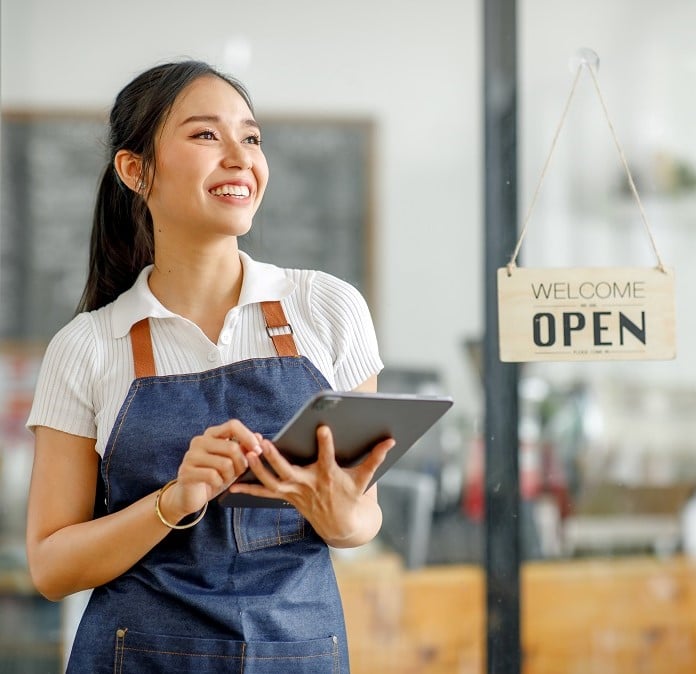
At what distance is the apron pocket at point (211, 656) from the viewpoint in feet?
4.04

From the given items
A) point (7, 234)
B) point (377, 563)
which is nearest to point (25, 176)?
point (7, 234)

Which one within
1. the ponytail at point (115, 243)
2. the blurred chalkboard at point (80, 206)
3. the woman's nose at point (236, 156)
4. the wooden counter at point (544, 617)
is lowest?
the wooden counter at point (544, 617)

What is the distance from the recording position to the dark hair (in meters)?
1.35

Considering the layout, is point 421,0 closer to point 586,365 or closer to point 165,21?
point 165,21

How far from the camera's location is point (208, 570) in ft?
4.12

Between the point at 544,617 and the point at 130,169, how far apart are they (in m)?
1.55

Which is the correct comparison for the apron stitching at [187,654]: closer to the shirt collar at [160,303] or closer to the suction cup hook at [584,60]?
the shirt collar at [160,303]

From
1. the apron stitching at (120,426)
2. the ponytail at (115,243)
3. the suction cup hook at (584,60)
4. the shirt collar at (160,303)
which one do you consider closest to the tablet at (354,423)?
the apron stitching at (120,426)

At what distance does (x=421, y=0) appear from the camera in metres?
2.38

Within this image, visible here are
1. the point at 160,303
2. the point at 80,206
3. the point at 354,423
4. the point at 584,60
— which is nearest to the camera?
the point at 354,423

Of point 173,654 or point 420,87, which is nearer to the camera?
point 173,654

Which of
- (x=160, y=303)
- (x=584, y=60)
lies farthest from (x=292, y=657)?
(x=584, y=60)

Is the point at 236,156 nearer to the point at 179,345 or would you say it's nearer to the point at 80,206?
the point at 179,345

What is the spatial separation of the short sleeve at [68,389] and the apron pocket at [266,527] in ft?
0.75
